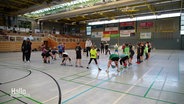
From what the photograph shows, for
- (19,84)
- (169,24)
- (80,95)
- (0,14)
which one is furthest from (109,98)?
(0,14)

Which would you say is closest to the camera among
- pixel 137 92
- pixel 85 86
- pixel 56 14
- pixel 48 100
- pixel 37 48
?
pixel 48 100

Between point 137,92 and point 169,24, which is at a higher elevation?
point 169,24

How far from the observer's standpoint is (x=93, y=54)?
740 centimetres

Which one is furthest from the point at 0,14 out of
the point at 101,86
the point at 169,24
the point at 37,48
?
the point at 169,24

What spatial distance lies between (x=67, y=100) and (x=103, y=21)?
31003mm

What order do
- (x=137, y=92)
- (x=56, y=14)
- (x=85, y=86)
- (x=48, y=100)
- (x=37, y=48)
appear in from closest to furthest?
1. (x=48, y=100)
2. (x=137, y=92)
3. (x=85, y=86)
4. (x=37, y=48)
5. (x=56, y=14)

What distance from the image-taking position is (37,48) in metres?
22.9

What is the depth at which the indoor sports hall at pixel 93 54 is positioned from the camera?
12.7ft

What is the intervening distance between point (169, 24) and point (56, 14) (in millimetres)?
21454

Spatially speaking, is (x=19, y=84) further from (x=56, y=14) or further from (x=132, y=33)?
(x=132, y=33)

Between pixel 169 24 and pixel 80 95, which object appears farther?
pixel 169 24

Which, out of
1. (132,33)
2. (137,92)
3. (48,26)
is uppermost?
(48,26)

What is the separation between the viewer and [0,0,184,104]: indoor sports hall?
388 cm

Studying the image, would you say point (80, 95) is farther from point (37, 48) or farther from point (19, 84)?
point (37, 48)
